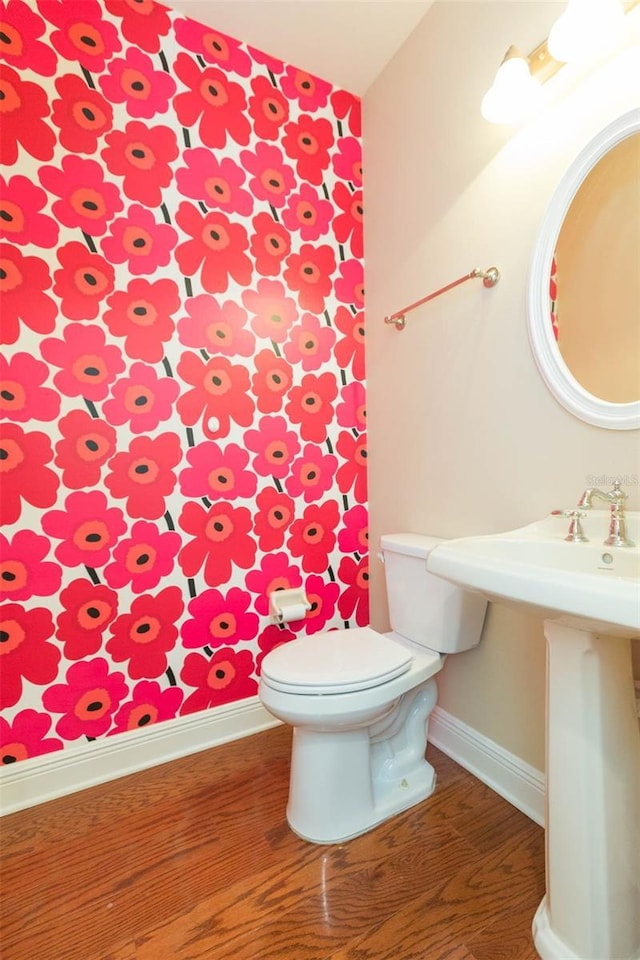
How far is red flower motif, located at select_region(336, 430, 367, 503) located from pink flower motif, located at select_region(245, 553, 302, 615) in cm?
40

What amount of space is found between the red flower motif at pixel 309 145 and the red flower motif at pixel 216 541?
4.59ft

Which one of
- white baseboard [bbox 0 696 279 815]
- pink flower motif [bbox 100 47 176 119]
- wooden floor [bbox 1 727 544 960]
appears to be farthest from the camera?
pink flower motif [bbox 100 47 176 119]

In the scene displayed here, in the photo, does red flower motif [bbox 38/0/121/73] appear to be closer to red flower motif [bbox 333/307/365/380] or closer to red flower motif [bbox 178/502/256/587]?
red flower motif [bbox 333/307/365/380]

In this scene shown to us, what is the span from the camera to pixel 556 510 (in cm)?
117

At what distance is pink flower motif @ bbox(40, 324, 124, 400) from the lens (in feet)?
4.63

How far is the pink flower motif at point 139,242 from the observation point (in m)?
1.49

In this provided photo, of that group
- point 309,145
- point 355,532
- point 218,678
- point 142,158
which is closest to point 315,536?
point 355,532

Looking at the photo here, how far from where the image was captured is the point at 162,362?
61.6 inches

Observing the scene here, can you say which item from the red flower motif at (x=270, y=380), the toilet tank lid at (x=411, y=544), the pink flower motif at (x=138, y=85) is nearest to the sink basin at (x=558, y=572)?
the toilet tank lid at (x=411, y=544)

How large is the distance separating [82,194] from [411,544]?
61.6 inches

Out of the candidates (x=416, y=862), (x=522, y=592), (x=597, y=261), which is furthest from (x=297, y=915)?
(x=597, y=261)

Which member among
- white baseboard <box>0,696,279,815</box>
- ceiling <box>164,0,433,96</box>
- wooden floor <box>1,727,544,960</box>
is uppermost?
ceiling <box>164,0,433,96</box>

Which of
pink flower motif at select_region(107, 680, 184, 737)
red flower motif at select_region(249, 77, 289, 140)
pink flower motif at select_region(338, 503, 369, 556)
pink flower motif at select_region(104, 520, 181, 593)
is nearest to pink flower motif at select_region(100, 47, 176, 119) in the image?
red flower motif at select_region(249, 77, 289, 140)

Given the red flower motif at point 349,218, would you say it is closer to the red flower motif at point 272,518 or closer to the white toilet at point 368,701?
the red flower motif at point 272,518
